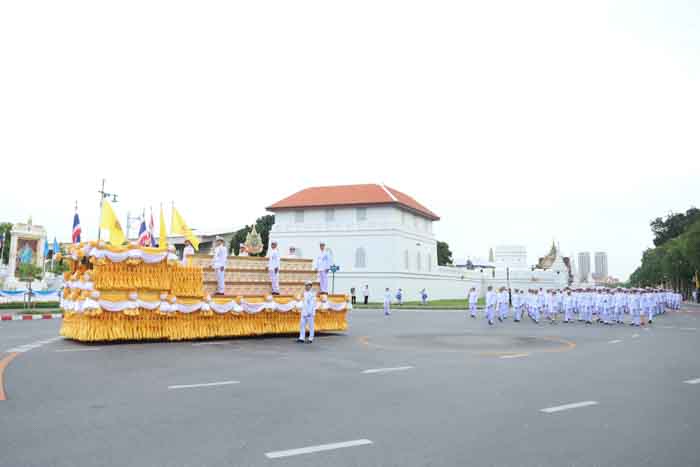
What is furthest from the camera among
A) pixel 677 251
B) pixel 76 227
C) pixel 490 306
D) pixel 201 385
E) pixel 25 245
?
pixel 677 251

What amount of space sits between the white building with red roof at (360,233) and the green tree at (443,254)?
24916 millimetres

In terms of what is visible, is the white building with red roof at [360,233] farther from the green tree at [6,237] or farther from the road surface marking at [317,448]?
the green tree at [6,237]

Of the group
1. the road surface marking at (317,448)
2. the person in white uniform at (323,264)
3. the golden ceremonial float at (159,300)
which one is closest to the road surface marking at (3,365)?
the golden ceremonial float at (159,300)

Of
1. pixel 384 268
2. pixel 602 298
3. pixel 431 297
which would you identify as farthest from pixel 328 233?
pixel 602 298

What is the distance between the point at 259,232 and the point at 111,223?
1973 inches

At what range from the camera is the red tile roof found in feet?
176

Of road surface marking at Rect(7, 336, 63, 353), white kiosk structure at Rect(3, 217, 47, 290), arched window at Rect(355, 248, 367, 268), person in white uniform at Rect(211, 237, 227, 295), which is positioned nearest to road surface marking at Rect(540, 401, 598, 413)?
road surface marking at Rect(7, 336, 63, 353)

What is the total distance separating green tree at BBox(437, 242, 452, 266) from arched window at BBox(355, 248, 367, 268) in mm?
30978

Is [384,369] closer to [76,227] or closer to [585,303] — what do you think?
[76,227]

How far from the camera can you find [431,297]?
58.8 meters

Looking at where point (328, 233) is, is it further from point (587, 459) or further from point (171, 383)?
point (587, 459)

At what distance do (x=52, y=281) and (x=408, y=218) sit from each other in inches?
1446

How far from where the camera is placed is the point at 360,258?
5384 cm

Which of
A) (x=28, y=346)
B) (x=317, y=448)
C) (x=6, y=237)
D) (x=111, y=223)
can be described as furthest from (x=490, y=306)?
(x=6, y=237)
